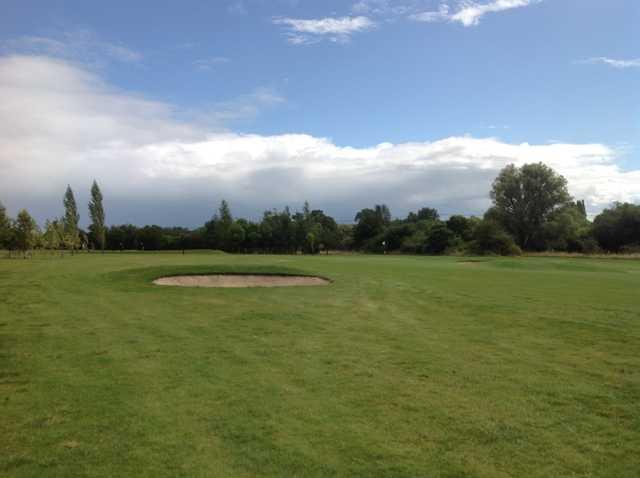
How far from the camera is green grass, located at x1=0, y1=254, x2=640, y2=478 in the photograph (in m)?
5.38

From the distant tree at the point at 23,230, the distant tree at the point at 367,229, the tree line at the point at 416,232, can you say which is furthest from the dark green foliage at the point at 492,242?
the distant tree at the point at 23,230

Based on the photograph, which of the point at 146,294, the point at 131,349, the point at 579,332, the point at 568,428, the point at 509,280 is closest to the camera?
the point at 568,428

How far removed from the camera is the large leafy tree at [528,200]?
78688mm

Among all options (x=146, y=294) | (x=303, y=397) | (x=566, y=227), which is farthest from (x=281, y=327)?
(x=566, y=227)

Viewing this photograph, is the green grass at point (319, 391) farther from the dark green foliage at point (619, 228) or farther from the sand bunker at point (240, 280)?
the dark green foliage at point (619, 228)

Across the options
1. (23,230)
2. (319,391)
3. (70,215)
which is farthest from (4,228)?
(319,391)

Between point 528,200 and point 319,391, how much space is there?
265 ft

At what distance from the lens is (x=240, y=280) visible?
26.3m

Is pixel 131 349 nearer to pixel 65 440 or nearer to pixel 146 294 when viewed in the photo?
pixel 65 440

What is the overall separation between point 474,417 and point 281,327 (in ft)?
22.6

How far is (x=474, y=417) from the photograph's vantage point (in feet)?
21.6

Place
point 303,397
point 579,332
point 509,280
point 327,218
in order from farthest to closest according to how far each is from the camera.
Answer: point 327,218, point 509,280, point 579,332, point 303,397

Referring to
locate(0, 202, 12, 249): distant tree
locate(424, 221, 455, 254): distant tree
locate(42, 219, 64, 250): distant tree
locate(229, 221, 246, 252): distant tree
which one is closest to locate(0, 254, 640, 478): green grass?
locate(0, 202, 12, 249): distant tree

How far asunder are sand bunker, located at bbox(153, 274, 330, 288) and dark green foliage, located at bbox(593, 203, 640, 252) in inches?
2304
